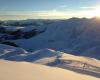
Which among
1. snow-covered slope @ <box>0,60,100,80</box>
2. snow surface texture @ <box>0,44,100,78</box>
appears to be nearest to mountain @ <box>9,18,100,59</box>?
snow surface texture @ <box>0,44,100,78</box>

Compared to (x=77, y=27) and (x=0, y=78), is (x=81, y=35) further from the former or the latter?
(x=0, y=78)

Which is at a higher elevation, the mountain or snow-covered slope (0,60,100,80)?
snow-covered slope (0,60,100,80)

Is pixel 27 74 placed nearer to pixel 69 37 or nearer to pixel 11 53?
pixel 11 53

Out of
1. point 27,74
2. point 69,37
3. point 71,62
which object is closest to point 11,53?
point 71,62

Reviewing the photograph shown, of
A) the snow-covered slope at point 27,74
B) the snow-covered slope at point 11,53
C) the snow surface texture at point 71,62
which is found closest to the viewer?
the snow-covered slope at point 27,74

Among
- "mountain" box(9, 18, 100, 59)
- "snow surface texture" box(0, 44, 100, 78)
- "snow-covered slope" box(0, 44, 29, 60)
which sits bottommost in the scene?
"mountain" box(9, 18, 100, 59)

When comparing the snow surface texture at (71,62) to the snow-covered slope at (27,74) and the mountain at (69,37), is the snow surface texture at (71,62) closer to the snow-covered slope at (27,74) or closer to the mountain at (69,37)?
the snow-covered slope at (27,74)

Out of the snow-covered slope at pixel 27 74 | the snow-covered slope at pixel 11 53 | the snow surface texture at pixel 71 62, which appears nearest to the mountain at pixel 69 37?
the snow-covered slope at pixel 11 53

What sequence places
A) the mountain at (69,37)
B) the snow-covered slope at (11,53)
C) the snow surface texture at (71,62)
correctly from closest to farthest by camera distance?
1. the snow surface texture at (71,62)
2. the snow-covered slope at (11,53)
3. the mountain at (69,37)

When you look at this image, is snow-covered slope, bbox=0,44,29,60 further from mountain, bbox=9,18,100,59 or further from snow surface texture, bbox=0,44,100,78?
mountain, bbox=9,18,100,59

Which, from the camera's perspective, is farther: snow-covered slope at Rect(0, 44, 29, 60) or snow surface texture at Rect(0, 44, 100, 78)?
snow-covered slope at Rect(0, 44, 29, 60)

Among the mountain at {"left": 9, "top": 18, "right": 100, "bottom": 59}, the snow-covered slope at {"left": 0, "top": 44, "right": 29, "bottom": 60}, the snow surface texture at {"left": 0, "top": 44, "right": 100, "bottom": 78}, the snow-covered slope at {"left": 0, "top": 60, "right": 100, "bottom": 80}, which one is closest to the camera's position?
the snow-covered slope at {"left": 0, "top": 60, "right": 100, "bottom": 80}
